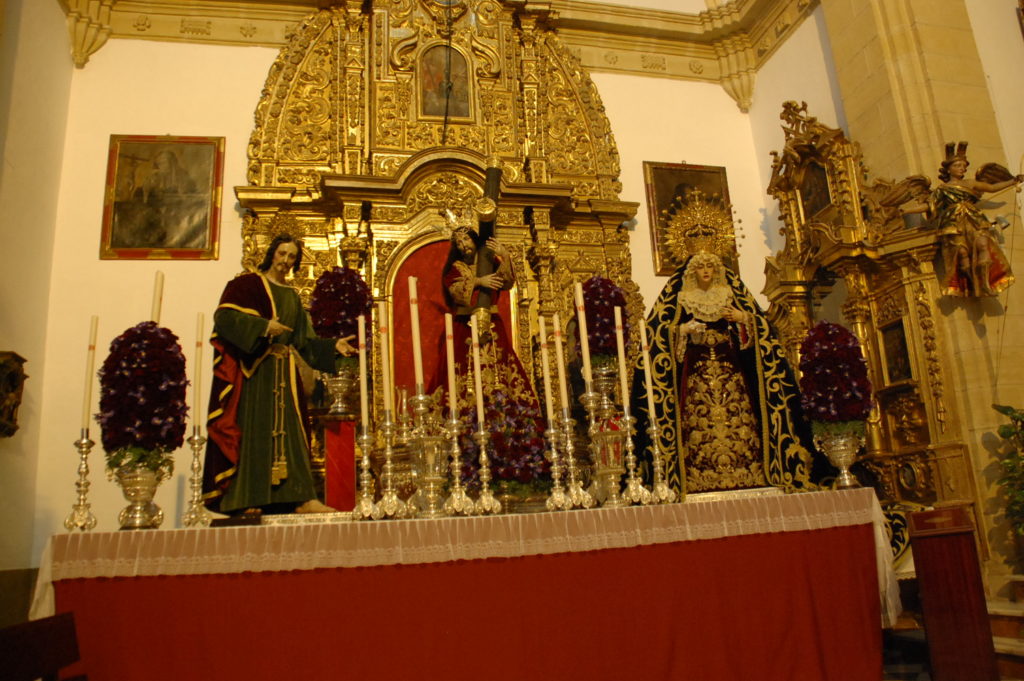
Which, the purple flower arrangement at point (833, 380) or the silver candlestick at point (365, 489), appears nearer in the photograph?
the silver candlestick at point (365, 489)

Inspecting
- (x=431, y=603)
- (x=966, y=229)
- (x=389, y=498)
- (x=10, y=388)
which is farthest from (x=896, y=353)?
(x=10, y=388)

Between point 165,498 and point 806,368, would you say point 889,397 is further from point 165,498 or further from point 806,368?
point 165,498

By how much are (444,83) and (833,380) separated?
558 centimetres

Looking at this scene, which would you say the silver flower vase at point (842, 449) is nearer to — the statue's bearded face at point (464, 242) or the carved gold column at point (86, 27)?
the statue's bearded face at point (464, 242)

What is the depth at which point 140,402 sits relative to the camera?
3822 millimetres

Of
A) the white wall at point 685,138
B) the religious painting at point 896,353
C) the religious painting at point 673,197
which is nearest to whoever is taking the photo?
the religious painting at point 896,353

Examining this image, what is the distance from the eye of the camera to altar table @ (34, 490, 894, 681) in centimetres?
325

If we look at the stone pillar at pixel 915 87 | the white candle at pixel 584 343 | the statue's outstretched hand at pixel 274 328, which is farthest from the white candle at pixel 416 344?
the stone pillar at pixel 915 87

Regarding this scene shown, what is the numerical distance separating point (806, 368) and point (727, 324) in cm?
77

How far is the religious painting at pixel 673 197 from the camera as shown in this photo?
8.73 metres

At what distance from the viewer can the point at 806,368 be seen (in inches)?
189

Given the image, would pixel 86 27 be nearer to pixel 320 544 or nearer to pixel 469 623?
pixel 320 544

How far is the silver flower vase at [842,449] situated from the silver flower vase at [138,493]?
12.1 ft

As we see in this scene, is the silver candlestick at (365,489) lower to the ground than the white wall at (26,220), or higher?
lower
